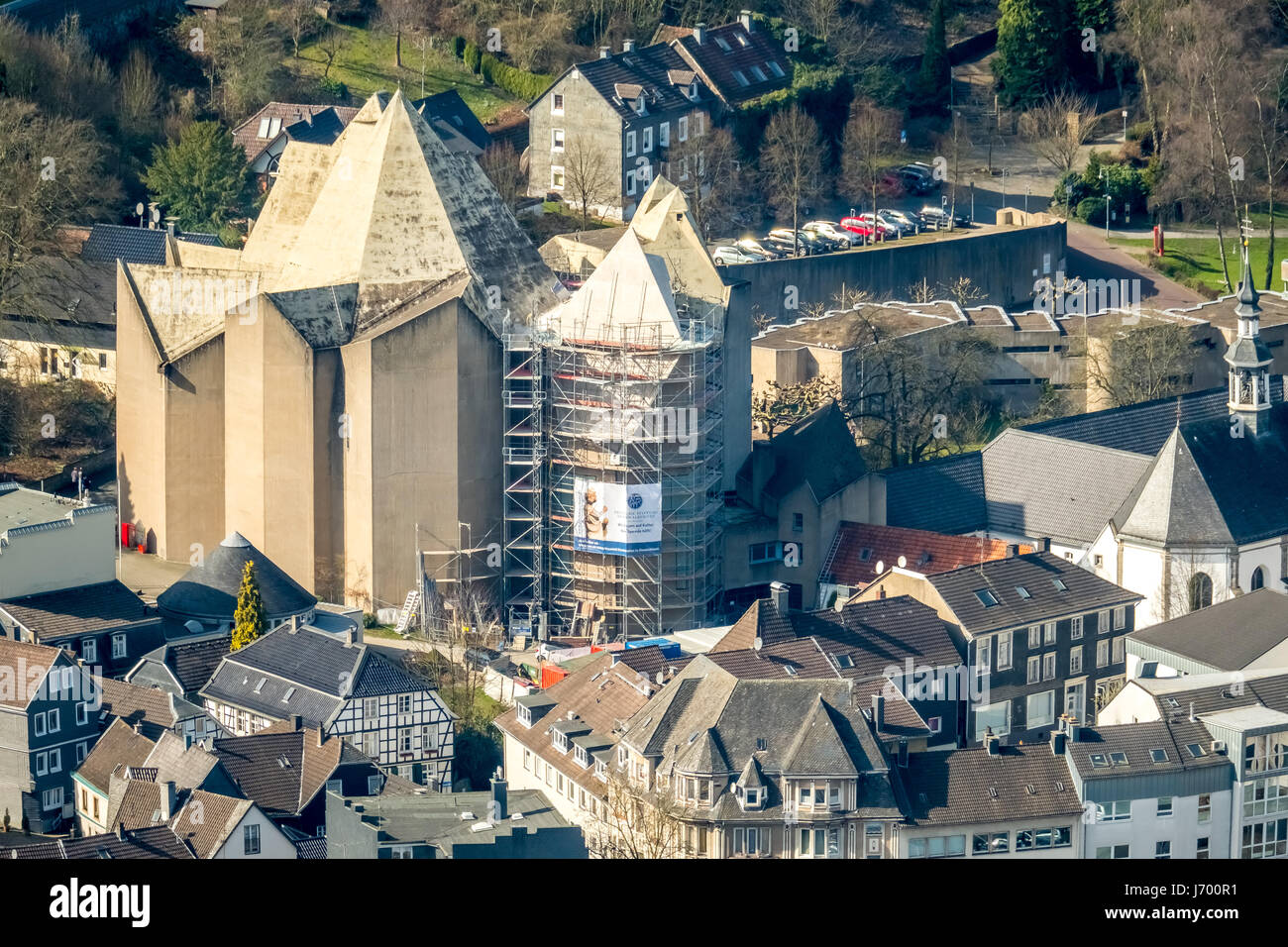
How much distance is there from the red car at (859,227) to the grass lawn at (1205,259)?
10.9 m

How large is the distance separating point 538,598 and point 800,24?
157 ft

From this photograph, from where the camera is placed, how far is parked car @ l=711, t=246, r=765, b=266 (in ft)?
288

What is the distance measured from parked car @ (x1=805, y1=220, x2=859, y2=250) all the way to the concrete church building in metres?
25.9

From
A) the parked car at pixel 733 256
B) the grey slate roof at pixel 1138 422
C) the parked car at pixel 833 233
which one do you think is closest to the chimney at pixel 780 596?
the grey slate roof at pixel 1138 422

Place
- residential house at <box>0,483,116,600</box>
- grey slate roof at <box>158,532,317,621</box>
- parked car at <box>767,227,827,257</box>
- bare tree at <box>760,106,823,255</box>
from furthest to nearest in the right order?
1. bare tree at <box>760,106,823,255</box>
2. parked car at <box>767,227,827,257</box>
3. grey slate roof at <box>158,532,317,621</box>
4. residential house at <box>0,483,116,600</box>

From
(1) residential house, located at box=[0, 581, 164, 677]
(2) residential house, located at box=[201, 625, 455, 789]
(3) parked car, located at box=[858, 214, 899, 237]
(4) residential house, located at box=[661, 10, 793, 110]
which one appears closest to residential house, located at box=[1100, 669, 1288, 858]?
(2) residential house, located at box=[201, 625, 455, 789]

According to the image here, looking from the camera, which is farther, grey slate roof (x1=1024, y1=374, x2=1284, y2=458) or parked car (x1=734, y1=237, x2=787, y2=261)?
parked car (x1=734, y1=237, x2=787, y2=261)

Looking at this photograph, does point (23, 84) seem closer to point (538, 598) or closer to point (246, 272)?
point (246, 272)

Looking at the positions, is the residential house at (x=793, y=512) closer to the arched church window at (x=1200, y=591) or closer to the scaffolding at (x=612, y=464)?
the scaffolding at (x=612, y=464)

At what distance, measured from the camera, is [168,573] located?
219 feet

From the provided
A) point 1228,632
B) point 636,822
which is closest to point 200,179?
point 1228,632

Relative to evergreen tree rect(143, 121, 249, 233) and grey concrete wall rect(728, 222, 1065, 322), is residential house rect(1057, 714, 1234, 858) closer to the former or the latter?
grey concrete wall rect(728, 222, 1065, 322)

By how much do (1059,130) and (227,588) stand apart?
171 ft
